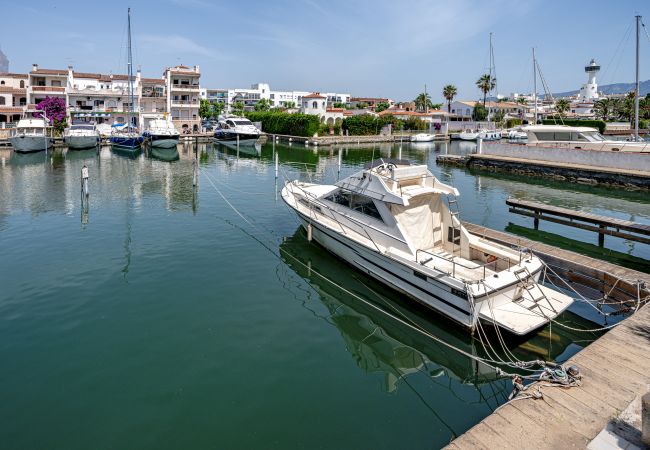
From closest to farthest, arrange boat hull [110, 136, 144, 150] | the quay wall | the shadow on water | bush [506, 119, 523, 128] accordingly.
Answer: the shadow on water, the quay wall, boat hull [110, 136, 144, 150], bush [506, 119, 523, 128]

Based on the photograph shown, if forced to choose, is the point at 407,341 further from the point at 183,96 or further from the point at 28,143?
the point at 183,96

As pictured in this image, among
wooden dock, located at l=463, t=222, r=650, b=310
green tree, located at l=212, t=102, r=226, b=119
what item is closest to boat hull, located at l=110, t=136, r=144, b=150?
wooden dock, located at l=463, t=222, r=650, b=310

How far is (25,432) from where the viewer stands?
798cm

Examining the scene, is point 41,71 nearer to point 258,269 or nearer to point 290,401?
point 258,269

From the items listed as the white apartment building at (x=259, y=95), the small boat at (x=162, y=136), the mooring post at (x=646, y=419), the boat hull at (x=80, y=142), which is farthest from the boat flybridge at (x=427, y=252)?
the white apartment building at (x=259, y=95)

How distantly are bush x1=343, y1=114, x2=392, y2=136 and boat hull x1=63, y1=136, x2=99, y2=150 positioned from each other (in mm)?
43728

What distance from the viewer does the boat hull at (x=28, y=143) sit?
49.1 meters

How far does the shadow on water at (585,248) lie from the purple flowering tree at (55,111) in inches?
2628

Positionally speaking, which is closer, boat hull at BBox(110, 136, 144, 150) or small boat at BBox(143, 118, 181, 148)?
boat hull at BBox(110, 136, 144, 150)

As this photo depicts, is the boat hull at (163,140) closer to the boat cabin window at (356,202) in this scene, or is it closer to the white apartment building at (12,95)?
the white apartment building at (12,95)

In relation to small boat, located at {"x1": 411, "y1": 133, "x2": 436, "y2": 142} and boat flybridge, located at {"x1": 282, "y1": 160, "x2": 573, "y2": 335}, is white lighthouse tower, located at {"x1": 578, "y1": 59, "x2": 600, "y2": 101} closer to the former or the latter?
small boat, located at {"x1": 411, "y1": 133, "x2": 436, "y2": 142}

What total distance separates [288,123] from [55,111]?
1452 inches

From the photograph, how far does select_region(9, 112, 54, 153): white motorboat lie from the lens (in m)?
49.2

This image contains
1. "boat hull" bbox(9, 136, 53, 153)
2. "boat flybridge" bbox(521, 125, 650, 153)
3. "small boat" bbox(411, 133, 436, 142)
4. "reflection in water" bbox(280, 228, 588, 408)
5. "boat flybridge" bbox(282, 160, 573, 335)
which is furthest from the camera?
"small boat" bbox(411, 133, 436, 142)
